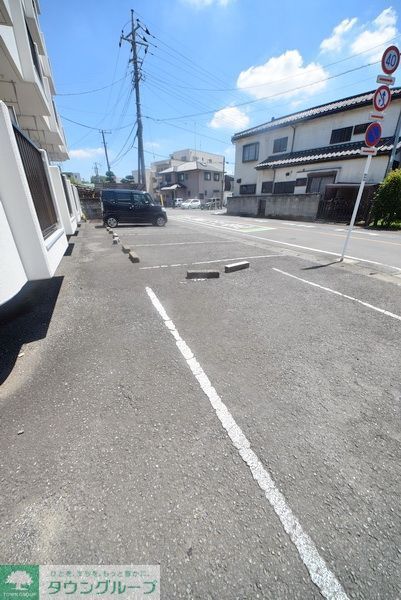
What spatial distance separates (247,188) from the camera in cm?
3067

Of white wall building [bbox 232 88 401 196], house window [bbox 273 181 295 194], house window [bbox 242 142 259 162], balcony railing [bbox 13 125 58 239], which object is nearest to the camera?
balcony railing [bbox 13 125 58 239]

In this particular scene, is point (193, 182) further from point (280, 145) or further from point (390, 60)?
point (390, 60)

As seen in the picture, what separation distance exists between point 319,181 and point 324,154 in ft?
7.00

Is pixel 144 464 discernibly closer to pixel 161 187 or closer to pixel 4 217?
pixel 4 217

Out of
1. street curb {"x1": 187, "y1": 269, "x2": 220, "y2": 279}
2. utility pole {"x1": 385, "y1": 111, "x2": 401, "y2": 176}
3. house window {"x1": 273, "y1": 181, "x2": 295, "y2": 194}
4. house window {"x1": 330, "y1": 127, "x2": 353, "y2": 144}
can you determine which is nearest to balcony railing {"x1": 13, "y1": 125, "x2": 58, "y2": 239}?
street curb {"x1": 187, "y1": 269, "x2": 220, "y2": 279}

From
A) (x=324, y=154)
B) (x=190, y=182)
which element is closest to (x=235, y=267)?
(x=324, y=154)

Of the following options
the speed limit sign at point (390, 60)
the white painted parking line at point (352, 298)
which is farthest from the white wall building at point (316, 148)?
the white painted parking line at point (352, 298)

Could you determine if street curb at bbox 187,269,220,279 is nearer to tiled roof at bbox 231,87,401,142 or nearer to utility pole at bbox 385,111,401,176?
utility pole at bbox 385,111,401,176

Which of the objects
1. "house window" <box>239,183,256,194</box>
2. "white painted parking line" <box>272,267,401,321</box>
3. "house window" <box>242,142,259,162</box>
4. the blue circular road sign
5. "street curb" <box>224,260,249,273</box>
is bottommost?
"white painted parking line" <box>272,267,401,321</box>

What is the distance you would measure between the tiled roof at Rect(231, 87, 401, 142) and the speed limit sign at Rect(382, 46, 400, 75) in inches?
641

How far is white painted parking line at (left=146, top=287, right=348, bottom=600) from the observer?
1.24 meters

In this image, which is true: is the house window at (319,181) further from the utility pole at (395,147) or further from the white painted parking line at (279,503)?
the white painted parking line at (279,503)

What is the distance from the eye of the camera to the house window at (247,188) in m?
29.7

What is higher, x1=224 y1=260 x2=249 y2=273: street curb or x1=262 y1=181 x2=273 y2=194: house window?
x1=262 y1=181 x2=273 y2=194: house window
